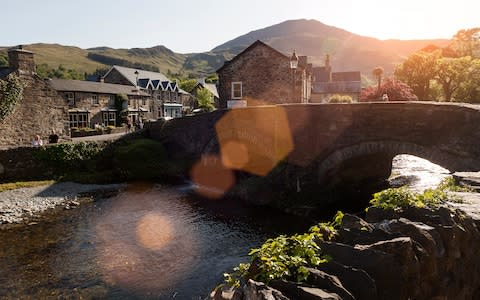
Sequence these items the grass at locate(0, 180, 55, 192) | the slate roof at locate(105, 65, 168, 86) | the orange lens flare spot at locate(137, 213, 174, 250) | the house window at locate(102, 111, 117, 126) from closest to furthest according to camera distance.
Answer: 1. the orange lens flare spot at locate(137, 213, 174, 250)
2. the grass at locate(0, 180, 55, 192)
3. the house window at locate(102, 111, 117, 126)
4. the slate roof at locate(105, 65, 168, 86)

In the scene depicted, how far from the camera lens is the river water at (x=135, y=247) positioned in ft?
40.9

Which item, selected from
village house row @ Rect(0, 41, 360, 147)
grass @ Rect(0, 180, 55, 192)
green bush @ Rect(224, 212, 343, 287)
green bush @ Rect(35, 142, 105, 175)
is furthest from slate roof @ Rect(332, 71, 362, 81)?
green bush @ Rect(224, 212, 343, 287)

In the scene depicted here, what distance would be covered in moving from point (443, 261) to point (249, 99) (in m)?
33.9

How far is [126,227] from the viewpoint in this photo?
741 inches

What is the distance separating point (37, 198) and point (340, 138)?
22269 mm

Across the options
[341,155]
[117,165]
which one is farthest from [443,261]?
[117,165]

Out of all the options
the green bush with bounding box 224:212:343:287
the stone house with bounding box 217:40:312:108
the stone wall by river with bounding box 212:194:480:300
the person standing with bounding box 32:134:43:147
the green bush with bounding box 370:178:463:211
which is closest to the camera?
the stone wall by river with bounding box 212:194:480:300

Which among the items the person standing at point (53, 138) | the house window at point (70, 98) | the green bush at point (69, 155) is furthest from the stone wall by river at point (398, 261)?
the house window at point (70, 98)

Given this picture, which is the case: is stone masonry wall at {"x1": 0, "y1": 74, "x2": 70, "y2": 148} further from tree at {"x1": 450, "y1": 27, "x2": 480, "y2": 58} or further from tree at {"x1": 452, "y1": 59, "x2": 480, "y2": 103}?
tree at {"x1": 450, "y1": 27, "x2": 480, "y2": 58}

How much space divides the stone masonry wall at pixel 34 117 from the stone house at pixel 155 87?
121ft

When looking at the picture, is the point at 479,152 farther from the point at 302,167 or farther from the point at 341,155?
the point at 302,167

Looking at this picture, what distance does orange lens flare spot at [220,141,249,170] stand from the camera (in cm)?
2857

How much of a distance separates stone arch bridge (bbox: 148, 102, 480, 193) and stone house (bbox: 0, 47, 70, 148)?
51.4 ft

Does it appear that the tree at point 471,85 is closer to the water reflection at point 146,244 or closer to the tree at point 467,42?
the tree at point 467,42
